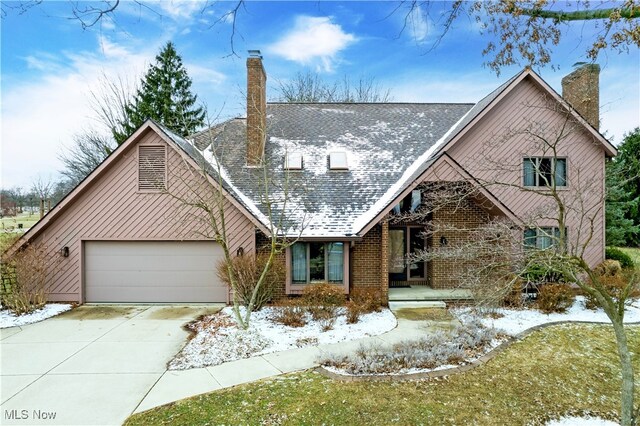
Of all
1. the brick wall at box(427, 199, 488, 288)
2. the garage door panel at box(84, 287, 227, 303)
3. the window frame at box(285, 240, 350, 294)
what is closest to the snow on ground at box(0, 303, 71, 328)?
the garage door panel at box(84, 287, 227, 303)

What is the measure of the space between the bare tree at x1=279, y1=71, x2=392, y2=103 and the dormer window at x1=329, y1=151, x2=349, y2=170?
17625mm

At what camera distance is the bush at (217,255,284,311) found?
10359 mm

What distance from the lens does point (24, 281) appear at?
34.0 ft

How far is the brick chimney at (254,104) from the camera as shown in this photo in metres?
13.5

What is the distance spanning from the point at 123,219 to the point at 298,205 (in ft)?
18.9

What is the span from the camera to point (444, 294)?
1197cm

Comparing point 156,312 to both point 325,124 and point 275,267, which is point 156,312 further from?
point 325,124

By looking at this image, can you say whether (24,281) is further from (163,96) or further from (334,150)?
(163,96)

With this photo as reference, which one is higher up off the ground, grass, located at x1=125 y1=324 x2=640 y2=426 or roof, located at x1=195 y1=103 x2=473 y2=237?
roof, located at x1=195 y1=103 x2=473 y2=237

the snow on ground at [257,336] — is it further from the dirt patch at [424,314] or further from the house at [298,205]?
the house at [298,205]

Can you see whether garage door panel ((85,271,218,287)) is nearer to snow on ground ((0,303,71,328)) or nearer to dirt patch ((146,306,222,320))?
dirt patch ((146,306,222,320))

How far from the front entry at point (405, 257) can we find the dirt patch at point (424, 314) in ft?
8.49

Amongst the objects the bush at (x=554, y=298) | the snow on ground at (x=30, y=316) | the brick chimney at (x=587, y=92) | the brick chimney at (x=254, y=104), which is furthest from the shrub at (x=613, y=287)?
the snow on ground at (x=30, y=316)

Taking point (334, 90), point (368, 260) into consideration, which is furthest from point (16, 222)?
point (334, 90)
